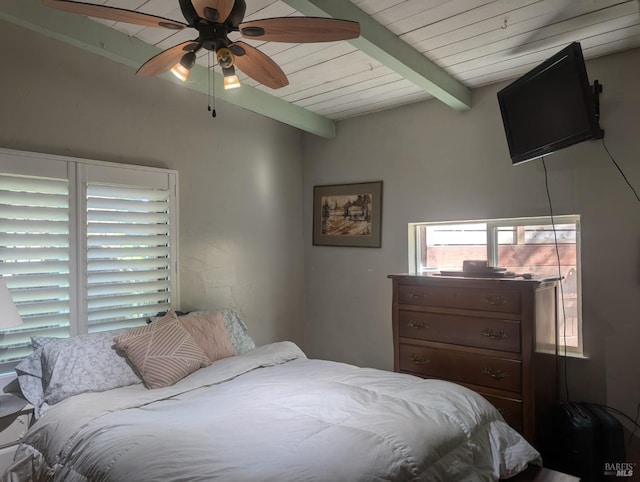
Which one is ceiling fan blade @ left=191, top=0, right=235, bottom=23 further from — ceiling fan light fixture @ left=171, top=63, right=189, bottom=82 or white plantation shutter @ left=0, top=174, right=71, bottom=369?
white plantation shutter @ left=0, top=174, right=71, bottom=369

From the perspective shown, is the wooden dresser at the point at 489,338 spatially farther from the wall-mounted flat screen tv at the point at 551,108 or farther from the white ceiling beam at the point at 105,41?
the white ceiling beam at the point at 105,41

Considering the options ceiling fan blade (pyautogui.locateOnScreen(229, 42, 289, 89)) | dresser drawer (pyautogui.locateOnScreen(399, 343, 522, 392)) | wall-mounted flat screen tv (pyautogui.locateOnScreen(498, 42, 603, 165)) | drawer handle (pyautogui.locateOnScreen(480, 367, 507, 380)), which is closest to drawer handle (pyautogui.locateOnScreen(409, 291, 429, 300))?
dresser drawer (pyautogui.locateOnScreen(399, 343, 522, 392))

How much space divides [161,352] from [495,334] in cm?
191

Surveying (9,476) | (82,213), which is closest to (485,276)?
(82,213)

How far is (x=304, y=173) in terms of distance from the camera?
14.0ft

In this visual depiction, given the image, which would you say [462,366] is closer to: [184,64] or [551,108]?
[551,108]

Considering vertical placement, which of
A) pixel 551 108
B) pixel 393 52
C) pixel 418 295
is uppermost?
pixel 393 52

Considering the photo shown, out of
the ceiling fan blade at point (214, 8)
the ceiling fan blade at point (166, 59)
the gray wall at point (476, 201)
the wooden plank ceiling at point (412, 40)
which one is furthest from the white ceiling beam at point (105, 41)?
the ceiling fan blade at point (214, 8)

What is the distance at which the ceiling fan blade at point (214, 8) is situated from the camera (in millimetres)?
1495

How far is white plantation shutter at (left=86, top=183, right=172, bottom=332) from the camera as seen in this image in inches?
108

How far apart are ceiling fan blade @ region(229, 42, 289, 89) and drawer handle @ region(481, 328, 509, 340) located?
1803 millimetres

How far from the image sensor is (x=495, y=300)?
260cm

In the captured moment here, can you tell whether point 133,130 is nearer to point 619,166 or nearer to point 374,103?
point 374,103

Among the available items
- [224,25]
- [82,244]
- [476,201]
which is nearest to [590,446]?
[476,201]
